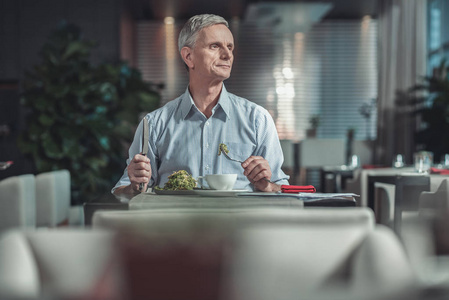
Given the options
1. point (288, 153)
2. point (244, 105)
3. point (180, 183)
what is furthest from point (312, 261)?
point (288, 153)

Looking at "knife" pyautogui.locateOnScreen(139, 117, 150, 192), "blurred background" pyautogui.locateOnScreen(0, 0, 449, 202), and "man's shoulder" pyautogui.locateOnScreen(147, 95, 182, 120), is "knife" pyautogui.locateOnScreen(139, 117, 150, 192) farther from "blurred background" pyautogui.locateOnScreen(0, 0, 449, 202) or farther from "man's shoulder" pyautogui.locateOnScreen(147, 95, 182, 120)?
"blurred background" pyautogui.locateOnScreen(0, 0, 449, 202)

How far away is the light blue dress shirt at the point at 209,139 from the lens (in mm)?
1812

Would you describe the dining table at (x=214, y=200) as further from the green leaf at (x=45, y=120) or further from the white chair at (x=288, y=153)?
the white chair at (x=288, y=153)

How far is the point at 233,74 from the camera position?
865 cm

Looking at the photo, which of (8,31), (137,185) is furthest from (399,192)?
(8,31)

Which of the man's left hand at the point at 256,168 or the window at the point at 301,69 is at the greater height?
the window at the point at 301,69

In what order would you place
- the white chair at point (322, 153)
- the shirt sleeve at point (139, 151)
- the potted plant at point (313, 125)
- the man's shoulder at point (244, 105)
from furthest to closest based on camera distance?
the potted plant at point (313, 125), the white chair at point (322, 153), the man's shoulder at point (244, 105), the shirt sleeve at point (139, 151)

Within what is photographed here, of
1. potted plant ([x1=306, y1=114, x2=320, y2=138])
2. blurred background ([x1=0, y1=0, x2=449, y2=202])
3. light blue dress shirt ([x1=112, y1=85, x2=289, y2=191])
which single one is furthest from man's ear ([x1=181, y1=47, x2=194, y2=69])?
potted plant ([x1=306, y1=114, x2=320, y2=138])

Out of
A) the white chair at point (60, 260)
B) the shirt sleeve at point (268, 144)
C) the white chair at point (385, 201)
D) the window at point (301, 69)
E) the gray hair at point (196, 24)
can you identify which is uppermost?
the window at point (301, 69)

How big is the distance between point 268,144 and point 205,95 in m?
0.28

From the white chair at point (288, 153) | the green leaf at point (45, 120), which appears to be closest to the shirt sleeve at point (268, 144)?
the green leaf at point (45, 120)

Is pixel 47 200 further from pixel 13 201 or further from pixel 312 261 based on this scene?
pixel 312 261

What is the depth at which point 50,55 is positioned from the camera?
17.1 ft

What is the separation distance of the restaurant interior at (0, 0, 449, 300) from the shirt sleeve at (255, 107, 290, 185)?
0.43 meters
